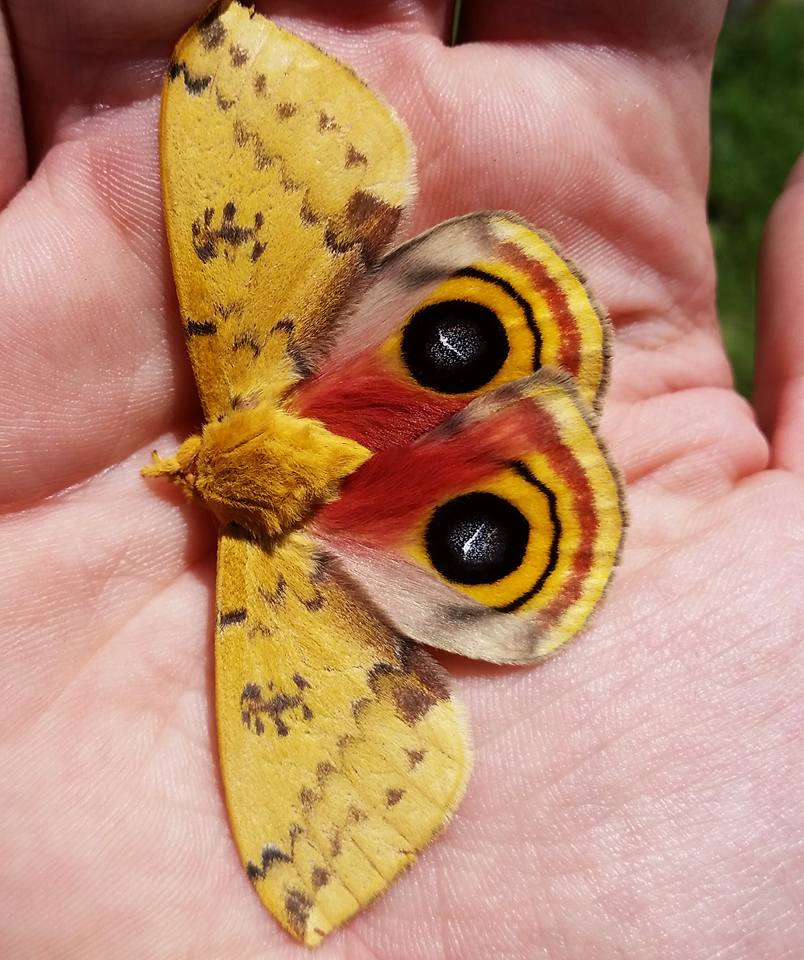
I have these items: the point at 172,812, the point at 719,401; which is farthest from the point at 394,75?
the point at 172,812

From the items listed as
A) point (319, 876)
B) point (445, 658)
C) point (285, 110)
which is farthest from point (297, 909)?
point (285, 110)

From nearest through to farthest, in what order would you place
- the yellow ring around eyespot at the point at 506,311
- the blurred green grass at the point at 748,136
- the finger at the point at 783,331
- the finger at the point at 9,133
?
1. the yellow ring around eyespot at the point at 506,311
2. the finger at the point at 9,133
3. the finger at the point at 783,331
4. the blurred green grass at the point at 748,136

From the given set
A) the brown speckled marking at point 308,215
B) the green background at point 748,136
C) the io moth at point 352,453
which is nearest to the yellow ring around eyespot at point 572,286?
the io moth at point 352,453

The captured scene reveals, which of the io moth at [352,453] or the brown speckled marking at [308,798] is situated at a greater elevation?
the io moth at [352,453]

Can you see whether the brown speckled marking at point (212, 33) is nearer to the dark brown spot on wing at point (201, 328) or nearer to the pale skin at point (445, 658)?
the pale skin at point (445, 658)

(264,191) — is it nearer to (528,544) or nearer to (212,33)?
(212,33)

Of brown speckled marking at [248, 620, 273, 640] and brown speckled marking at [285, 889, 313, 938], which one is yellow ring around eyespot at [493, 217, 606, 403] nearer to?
brown speckled marking at [248, 620, 273, 640]

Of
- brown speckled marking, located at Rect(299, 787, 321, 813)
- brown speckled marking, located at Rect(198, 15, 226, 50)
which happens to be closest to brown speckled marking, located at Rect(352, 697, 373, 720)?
brown speckled marking, located at Rect(299, 787, 321, 813)
